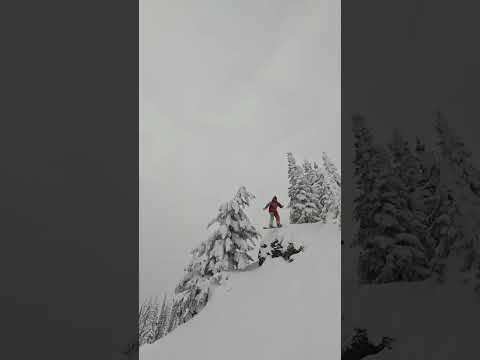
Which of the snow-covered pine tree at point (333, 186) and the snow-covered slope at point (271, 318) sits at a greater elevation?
the snow-covered pine tree at point (333, 186)

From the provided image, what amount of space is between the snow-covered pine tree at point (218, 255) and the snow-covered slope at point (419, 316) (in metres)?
2.41

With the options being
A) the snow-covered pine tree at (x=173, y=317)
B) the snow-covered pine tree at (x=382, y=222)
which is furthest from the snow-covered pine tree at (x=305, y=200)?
the snow-covered pine tree at (x=173, y=317)

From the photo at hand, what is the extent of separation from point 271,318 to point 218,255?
5.78 feet

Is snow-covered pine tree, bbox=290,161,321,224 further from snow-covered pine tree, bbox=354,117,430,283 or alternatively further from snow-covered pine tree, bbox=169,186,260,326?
snow-covered pine tree, bbox=354,117,430,283

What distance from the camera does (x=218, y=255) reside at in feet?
19.8

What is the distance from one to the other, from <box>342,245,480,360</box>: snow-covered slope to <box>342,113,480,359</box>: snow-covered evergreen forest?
0.01 meters

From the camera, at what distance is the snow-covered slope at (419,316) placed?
359 centimetres

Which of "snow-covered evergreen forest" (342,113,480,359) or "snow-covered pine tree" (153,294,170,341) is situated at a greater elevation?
"snow-covered evergreen forest" (342,113,480,359)

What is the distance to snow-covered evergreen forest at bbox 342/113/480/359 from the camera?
385 centimetres

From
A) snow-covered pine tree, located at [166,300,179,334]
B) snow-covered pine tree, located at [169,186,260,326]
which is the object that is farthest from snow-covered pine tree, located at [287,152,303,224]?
snow-covered pine tree, located at [166,300,179,334]

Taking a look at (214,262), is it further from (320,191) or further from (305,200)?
(320,191)

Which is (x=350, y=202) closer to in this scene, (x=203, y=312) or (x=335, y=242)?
(x=335, y=242)

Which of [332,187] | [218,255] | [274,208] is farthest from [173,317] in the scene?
[332,187]

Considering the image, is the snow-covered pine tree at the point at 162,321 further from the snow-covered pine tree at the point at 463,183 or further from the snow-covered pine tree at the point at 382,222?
the snow-covered pine tree at the point at 463,183
